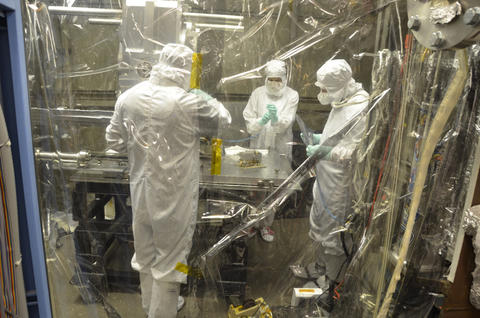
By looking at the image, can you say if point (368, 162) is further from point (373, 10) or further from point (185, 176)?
point (185, 176)

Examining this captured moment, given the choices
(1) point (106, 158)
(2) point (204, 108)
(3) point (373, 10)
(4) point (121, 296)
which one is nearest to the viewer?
(3) point (373, 10)

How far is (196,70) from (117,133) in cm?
38

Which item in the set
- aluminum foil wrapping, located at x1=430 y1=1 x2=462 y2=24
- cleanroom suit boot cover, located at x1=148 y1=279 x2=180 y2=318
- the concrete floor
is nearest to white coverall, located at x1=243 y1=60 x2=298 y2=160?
the concrete floor

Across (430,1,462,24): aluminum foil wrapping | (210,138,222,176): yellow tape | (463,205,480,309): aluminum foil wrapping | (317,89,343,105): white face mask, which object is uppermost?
(430,1,462,24): aluminum foil wrapping

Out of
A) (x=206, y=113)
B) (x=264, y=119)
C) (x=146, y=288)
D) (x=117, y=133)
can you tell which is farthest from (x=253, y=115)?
(x=146, y=288)

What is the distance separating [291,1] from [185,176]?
0.69 m

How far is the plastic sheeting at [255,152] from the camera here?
38.3 inches

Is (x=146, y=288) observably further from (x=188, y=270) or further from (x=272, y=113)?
(x=272, y=113)

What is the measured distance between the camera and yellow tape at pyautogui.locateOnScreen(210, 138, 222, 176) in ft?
3.59

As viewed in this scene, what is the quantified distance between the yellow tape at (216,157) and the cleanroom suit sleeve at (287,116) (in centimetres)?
19

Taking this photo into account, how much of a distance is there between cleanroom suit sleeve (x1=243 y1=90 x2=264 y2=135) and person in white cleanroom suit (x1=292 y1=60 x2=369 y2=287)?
0.60 feet

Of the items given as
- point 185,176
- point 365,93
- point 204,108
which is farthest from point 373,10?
point 185,176

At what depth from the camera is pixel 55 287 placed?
118cm

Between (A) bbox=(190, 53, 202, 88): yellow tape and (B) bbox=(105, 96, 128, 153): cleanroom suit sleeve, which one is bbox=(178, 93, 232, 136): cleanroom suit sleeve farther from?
(B) bbox=(105, 96, 128, 153): cleanroom suit sleeve
